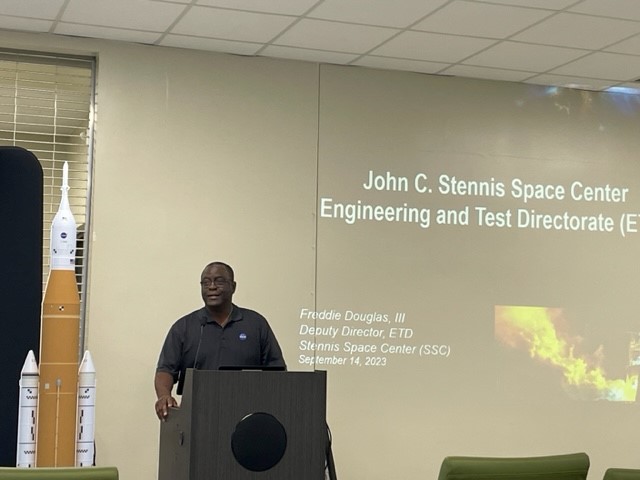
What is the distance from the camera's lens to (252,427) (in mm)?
2771

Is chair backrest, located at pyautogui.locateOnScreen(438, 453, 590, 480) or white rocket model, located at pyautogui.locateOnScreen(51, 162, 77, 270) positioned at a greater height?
white rocket model, located at pyautogui.locateOnScreen(51, 162, 77, 270)

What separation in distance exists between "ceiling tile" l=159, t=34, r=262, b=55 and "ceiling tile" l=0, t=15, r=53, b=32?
71cm

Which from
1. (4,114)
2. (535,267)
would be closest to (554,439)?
(535,267)

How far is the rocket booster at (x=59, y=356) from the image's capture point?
2.32 metres

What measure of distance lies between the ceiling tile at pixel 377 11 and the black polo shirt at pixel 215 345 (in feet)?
5.74

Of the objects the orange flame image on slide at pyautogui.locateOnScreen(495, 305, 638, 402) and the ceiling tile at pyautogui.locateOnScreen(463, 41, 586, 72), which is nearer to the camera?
the ceiling tile at pyautogui.locateOnScreen(463, 41, 586, 72)

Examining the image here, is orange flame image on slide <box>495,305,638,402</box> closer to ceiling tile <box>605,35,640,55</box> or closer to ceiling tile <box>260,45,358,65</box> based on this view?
ceiling tile <box>605,35,640,55</box>

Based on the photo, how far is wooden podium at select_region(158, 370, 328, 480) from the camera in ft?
8.96

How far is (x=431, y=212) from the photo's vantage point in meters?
6.94

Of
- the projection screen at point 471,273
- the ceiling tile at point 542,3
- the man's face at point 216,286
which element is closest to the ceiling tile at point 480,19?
the ceiling tile at point 542,3

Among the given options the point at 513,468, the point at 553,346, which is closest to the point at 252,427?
the point at 513,468

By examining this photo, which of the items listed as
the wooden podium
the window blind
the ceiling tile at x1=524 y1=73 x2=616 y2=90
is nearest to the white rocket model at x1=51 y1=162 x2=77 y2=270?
the wooden podium

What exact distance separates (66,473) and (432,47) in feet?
14.8

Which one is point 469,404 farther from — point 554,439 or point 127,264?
point 127,264
